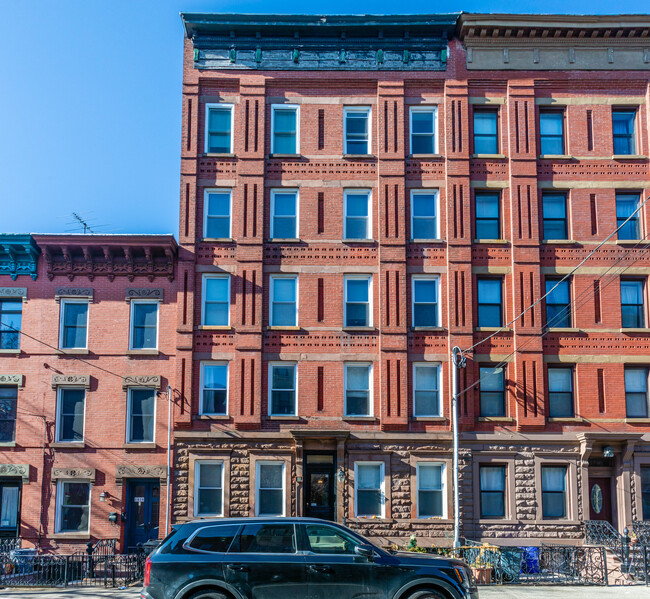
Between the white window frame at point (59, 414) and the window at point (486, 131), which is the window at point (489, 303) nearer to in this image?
the window at point (486, 131)

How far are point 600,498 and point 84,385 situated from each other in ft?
61.0

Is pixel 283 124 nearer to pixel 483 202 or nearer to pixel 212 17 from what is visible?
pixel 212 17

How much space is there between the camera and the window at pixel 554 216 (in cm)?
2905

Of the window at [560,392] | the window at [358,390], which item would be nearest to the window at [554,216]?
the window at [560,392]

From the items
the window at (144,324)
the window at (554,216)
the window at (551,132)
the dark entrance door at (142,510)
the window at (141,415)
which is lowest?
the dark entrance door at (142,510)

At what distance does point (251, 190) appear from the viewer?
29.0 m

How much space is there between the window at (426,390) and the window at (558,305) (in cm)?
448

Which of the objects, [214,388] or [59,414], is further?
[59,414]

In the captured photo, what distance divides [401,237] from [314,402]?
6.72 metres

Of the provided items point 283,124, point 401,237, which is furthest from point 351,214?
point 283,124

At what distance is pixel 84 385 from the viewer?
28266 mm

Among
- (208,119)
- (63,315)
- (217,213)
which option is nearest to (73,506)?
(63,315)

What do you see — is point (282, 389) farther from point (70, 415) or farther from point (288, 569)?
point (288, 569)

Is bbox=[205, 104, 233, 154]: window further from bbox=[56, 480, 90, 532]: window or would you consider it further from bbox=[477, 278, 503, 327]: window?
bbox=[56, 480, 90, 532]: window
